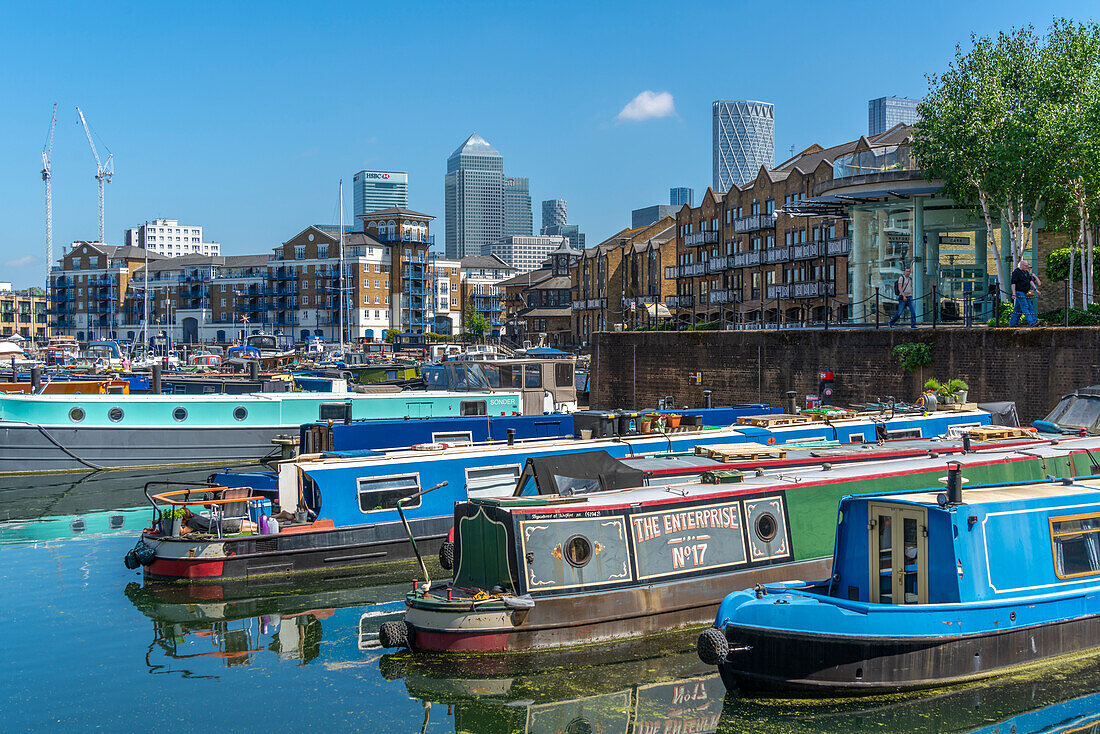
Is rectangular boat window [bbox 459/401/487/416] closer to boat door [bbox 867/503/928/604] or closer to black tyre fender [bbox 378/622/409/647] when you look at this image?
black tyre fender [bbox 378/622/409/647]

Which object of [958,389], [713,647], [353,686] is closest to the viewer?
[713,647]

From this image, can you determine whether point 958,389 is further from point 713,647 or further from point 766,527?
point 713,647

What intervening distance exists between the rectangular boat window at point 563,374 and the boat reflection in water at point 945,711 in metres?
21.9

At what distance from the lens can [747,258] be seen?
70.5 m

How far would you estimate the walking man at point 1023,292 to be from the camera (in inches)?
1105

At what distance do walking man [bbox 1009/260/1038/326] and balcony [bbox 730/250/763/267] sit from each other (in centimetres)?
4020

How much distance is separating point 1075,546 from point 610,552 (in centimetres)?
611

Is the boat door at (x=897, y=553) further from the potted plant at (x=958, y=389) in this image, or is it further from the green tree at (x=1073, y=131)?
the green tree at (x=1073, y=131)

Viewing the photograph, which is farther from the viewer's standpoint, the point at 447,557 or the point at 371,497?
the point at 371,497

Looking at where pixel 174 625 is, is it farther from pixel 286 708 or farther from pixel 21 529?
pixel 21 529

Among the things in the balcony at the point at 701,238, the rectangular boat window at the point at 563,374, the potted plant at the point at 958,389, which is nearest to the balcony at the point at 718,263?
the balcony at the point at 701,238

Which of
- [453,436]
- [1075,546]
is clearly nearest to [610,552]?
[1075,546]

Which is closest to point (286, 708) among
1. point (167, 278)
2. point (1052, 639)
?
point (1052, 639)

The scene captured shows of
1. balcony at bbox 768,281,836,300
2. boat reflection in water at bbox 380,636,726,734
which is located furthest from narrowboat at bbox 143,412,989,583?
balcony at bbox 768,281,836,300
